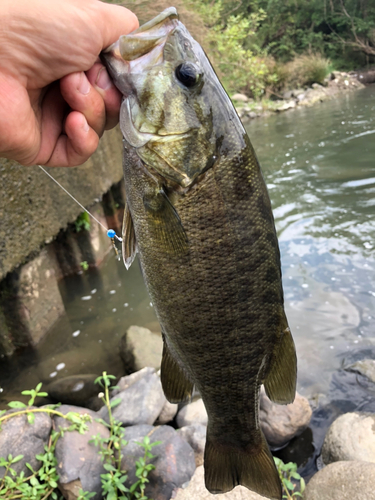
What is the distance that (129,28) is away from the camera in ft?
5.03

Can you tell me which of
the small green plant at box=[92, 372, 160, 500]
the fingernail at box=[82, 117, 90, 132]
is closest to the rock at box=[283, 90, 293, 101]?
the small green plant at box=[92, 372, 160, 500]

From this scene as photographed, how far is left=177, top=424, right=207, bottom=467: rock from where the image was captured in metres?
2.87

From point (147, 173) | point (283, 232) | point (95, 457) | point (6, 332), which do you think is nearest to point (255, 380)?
point (147, 173)

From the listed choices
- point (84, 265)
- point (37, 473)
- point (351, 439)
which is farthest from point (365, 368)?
point (84, 265)

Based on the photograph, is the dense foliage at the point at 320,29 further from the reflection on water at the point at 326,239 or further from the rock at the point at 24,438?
the rock at the point at 24,438

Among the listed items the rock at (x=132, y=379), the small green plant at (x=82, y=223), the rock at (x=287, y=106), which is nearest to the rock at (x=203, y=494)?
the rock at (x=132, y=379)

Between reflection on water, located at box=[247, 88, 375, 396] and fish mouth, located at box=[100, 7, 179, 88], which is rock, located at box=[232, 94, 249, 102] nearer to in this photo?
reflection on water, located at box=[247, 88, 375, 396]

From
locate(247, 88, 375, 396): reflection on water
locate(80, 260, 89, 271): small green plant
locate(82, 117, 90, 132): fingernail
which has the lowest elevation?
locate(247, 88, 375, 396): reflection on water

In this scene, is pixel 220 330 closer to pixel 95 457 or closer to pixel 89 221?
pixel 95 457

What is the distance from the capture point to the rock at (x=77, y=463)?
8.17 feet

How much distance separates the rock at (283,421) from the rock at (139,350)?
1206 millimetres

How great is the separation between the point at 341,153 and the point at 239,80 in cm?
884

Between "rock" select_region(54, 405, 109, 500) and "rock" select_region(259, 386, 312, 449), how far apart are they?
1.34 m

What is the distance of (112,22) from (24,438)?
2510 millimetres
